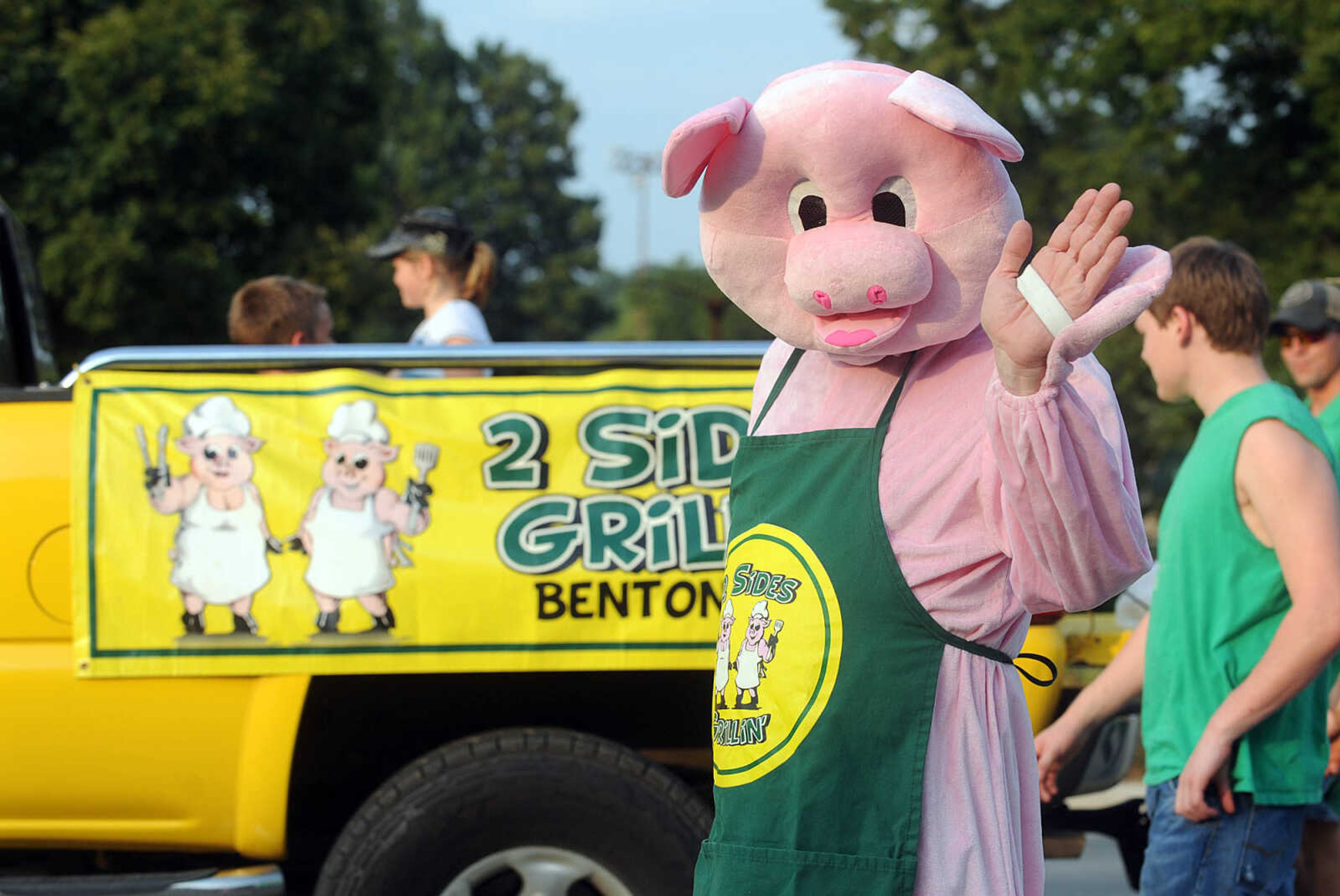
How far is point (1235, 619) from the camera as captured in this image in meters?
2.99

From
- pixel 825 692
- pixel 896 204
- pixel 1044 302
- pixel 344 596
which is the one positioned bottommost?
pixel 825 692

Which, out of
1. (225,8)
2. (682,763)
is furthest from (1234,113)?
(682,763)

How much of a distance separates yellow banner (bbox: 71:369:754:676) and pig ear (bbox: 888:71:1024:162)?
1489mm

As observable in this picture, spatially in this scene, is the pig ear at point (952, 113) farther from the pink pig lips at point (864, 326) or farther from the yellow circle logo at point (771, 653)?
the yellow circle logo at point (771, 653)

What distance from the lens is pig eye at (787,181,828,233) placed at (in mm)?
2268

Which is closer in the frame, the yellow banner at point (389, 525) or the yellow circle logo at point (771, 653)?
the yellow circle logo at point (771, 653)

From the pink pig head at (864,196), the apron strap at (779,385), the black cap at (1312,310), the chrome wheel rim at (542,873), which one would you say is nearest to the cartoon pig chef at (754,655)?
the apron strap at (779,385)

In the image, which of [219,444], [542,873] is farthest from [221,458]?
[542,873]

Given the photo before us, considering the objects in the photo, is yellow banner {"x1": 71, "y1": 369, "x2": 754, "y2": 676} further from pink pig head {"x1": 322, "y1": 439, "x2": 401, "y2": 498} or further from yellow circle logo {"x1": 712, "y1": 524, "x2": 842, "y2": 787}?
yellow circle logo {"x1": 712, "y1": 524, "x2": 842, "y2": 787}

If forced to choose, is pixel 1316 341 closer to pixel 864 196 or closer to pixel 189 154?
pixel 864 196

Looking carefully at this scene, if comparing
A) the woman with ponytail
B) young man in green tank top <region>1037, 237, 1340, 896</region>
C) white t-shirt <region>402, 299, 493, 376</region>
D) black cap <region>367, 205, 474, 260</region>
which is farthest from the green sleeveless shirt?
black cap <region>367, 205, 474, 260</region>

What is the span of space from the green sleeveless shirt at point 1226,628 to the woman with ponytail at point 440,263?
2.87m

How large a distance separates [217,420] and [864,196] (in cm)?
187

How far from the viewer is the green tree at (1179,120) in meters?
23.5
